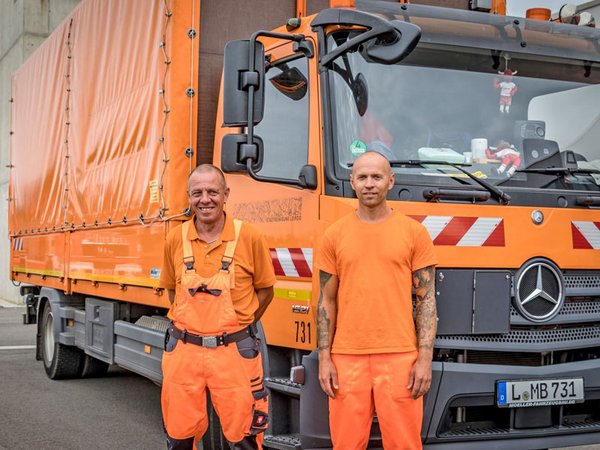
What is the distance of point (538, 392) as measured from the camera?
177 inches

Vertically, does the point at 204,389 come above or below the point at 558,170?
below

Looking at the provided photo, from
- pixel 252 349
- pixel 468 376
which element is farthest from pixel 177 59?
pixel 468 376

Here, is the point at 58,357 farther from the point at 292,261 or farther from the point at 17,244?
the point at 292,261

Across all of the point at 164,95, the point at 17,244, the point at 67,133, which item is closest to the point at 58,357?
the point at 67,133

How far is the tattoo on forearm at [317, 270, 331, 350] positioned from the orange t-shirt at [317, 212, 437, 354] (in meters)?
0.07

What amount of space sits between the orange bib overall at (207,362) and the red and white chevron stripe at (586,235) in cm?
190

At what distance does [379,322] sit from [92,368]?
637cm

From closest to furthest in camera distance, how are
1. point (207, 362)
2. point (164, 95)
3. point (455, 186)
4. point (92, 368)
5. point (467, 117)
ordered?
point (207, 362) → point (455, 186) → point (467, 117) → point (164, 95) → point (92, 368)

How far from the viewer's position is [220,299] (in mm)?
4113

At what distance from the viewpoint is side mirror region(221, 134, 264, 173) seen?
468cm

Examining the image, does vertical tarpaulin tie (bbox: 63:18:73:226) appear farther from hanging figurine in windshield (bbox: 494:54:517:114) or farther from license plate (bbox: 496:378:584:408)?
license plate (bbox: 496:378:584:408)

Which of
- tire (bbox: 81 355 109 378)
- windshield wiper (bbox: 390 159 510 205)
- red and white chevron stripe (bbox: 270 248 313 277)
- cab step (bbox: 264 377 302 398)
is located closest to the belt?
cab step (bbox: 264 377 302 398)

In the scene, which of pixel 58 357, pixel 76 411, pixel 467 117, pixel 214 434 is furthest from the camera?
pixel 58 357

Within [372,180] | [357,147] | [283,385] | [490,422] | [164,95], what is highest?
[164,95]
